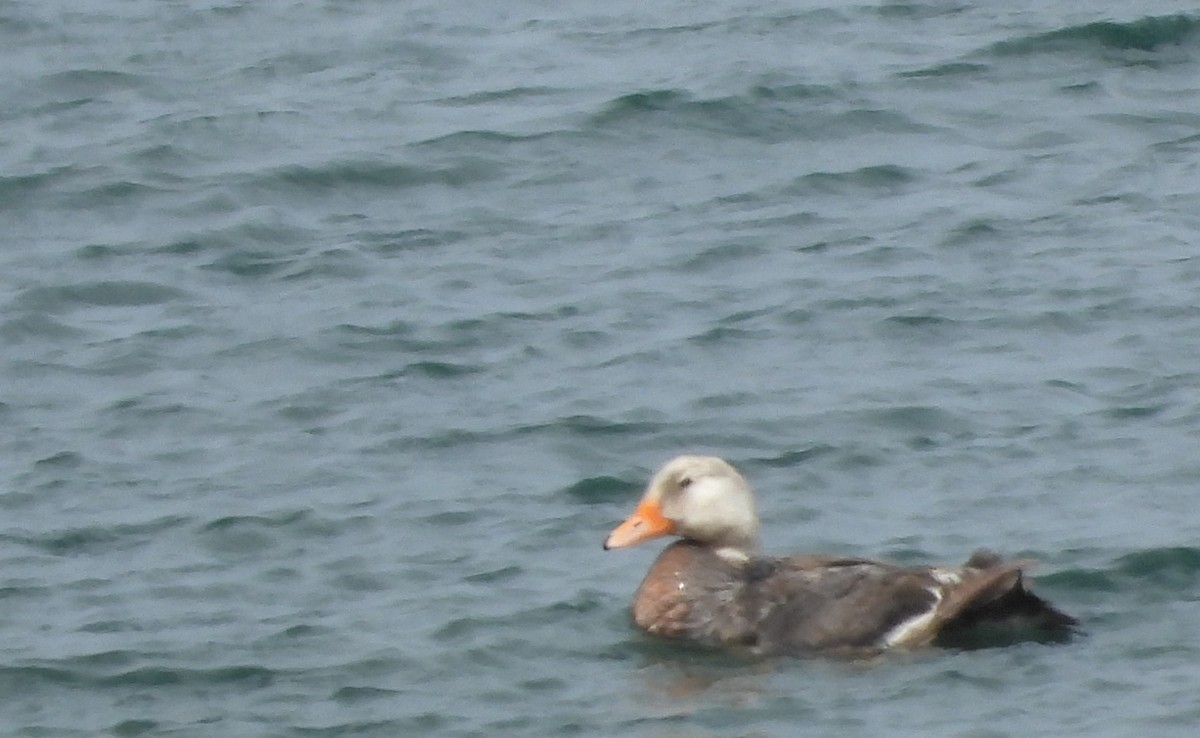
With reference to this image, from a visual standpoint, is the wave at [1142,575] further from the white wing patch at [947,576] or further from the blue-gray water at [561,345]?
the white wing patch at [947,576]

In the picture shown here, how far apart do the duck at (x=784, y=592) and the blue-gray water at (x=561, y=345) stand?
5.3 inches

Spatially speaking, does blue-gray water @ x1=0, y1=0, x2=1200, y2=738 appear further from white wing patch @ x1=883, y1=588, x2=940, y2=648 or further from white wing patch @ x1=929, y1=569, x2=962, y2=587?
white wing patch @ x1=929, y1=569, x2=962, y2=587

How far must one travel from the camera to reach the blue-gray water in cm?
1027

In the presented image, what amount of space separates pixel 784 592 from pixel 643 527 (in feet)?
2.67

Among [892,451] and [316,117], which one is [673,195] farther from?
[892,451]

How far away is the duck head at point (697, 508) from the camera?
1105cm

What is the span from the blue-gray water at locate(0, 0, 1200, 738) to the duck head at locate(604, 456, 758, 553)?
0.99 feet

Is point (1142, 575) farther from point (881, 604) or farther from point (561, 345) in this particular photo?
point (561, 345)

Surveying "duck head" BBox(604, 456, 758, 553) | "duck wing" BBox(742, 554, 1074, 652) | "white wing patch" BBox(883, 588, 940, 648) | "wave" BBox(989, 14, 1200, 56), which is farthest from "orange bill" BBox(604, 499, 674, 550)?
"wave" BBox(989, 14, 1200, 56)

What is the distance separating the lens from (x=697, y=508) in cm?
1109

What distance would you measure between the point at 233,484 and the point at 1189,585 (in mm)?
4101

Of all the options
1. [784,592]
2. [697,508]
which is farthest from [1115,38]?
[784,592]

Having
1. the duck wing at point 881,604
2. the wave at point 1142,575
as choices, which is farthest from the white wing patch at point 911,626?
the wave at point 1142,575

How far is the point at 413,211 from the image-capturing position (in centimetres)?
1605
